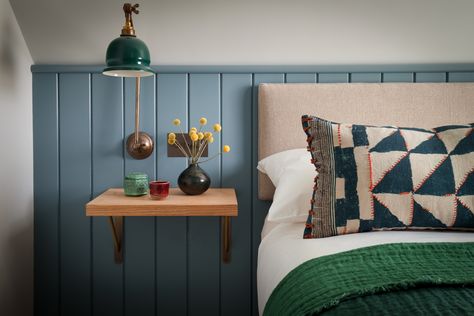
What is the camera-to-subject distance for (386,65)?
6.22 feet

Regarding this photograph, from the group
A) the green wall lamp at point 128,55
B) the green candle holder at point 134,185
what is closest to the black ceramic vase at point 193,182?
the green candle holder at point 134,185

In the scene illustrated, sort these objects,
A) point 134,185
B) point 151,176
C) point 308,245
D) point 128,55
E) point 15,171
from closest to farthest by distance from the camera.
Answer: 1. point 308,245
2. point 128,55
3. point 134,185
4. point 15,171
5. point 151,176

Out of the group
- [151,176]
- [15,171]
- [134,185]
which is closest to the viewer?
[134,185]

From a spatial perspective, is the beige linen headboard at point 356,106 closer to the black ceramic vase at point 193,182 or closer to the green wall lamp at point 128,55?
the black ceramic vase at point 193,182

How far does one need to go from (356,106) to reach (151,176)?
0.93 m

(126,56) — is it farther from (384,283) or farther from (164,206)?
(384,283)

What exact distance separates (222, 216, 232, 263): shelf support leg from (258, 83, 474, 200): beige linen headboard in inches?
12.1

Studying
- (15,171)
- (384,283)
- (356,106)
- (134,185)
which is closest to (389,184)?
(384,283)

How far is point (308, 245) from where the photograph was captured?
3.91ft

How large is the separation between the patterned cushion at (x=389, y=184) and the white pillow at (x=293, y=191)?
0.45 ft

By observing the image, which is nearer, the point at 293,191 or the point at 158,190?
the point at 293,191

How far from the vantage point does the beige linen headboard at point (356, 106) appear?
6.02 ft

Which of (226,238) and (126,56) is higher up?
(126,56)

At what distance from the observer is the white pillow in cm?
142
